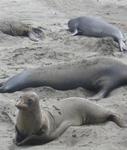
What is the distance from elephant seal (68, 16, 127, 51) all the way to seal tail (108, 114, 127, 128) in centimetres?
340

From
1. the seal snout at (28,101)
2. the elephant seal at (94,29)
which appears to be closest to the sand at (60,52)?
the elephant seal at (94,29)

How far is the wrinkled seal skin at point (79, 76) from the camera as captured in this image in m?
6.71

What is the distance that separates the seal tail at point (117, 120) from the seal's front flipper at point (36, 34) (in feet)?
13.3

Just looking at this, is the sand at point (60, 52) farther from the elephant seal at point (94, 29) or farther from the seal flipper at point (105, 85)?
the elephant seal at point (94, 29)

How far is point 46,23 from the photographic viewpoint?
35.0ft

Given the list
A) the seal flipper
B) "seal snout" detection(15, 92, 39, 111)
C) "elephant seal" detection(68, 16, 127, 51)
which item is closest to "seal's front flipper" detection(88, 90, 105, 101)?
the seal flipper

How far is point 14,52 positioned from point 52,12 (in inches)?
156

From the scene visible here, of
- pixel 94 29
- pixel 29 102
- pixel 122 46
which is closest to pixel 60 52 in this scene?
pixel 122 46

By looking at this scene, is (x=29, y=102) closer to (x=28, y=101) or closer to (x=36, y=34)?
(x=28, y=101)

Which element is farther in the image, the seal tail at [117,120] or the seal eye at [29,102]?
the seal tail at [117,120]

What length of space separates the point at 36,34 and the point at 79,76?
286cm

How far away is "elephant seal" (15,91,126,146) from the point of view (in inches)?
183

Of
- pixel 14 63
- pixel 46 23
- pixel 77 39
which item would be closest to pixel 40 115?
pixel 14 63

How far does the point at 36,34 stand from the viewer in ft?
31.0
